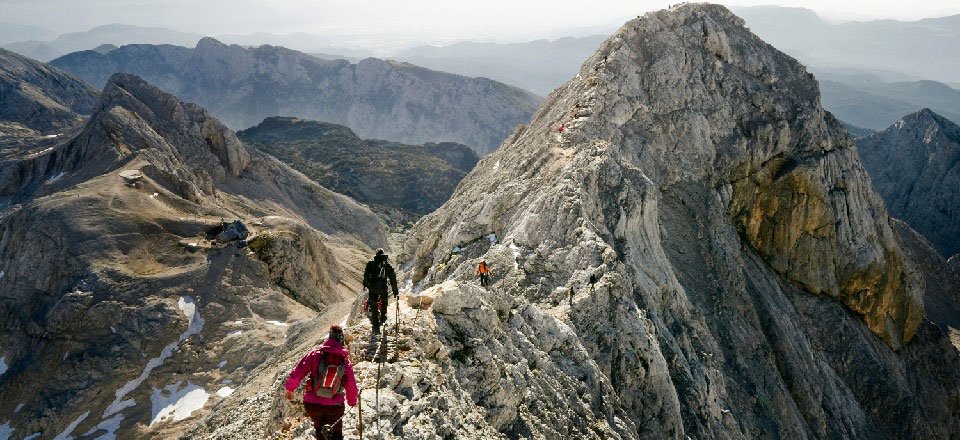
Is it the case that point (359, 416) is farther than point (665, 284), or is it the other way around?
point (665, 284)

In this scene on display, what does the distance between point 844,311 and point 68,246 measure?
5522 centimetres

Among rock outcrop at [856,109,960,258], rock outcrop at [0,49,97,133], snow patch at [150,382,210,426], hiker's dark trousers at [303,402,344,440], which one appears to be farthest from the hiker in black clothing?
rock outcrop at [856,109,960,258]

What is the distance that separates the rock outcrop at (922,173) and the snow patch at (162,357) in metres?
A: 131

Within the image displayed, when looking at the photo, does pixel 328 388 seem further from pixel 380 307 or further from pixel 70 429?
pixel 70 429

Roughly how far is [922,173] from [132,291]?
159m

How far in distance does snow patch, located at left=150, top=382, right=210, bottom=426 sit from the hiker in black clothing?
26.8 m

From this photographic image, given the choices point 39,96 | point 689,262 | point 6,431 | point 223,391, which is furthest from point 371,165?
point 689,262

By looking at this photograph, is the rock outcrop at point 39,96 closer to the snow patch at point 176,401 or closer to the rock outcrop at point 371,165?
the rock outcrop at point 371,165

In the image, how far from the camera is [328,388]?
924cm

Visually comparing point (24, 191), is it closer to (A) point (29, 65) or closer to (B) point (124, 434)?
(B) point (124, 434)

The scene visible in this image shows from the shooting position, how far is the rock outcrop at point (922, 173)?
430 ft

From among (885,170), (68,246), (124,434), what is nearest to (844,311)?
(124,434)

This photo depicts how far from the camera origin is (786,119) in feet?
140

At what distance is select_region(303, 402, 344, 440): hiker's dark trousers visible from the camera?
9.14 m
